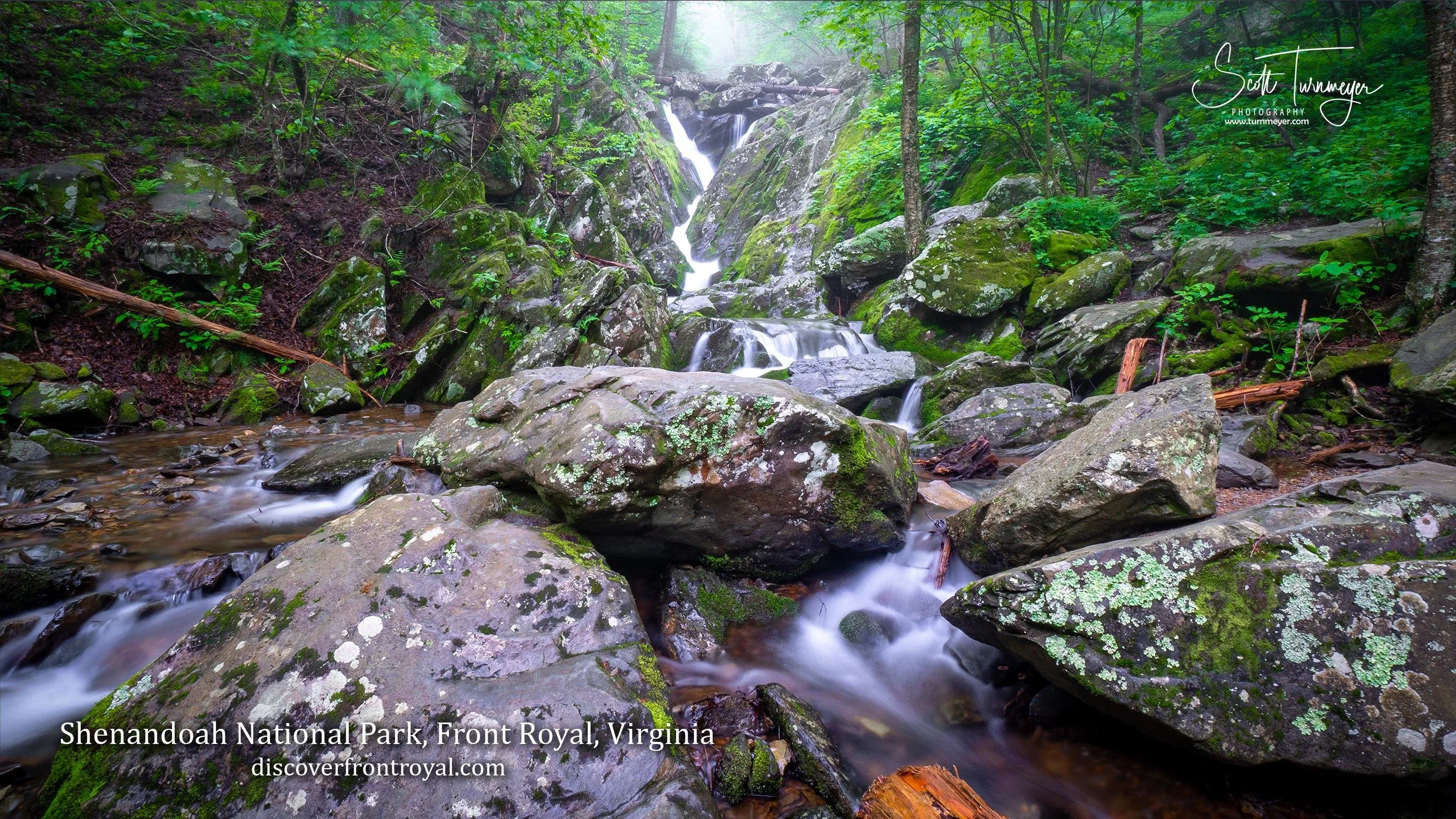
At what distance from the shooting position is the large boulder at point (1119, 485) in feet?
10.5

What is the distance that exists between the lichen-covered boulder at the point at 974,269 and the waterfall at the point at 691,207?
815 centimetres

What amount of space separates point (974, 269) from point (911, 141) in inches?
128

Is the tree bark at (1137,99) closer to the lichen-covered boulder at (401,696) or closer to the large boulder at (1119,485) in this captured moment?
the large boulder at (1119,485)

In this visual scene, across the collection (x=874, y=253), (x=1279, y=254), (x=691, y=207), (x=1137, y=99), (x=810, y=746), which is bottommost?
(x=810, y=746)

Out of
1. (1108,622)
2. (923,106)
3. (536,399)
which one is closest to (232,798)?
(536,399)

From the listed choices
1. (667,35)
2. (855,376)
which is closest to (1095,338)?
(855,376)

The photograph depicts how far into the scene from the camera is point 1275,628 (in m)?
2.40

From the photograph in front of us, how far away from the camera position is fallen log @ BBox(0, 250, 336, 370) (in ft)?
26.1

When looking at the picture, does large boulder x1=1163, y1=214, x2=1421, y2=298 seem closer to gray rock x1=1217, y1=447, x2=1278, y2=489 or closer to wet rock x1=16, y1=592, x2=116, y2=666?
gray rock x1=1217, y1=447, x2=1278, y2=489

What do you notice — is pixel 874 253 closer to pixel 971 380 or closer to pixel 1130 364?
pixel 971 380

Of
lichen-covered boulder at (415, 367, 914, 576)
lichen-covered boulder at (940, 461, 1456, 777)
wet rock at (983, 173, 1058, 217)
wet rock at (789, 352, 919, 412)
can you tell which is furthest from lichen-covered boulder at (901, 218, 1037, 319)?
lichen-covered boulder at (940, 461, 1456, 777)

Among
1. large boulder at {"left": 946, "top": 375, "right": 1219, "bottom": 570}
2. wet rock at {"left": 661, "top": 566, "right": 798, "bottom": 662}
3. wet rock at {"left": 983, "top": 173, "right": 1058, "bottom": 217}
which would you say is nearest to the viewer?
large boulder at {"left": 946, "top": 375, "right": 1219, "bottom": 570}

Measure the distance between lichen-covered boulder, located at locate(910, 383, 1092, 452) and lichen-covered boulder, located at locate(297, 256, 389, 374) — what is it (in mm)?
9328

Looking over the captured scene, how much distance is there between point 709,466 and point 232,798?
8.61 feet
